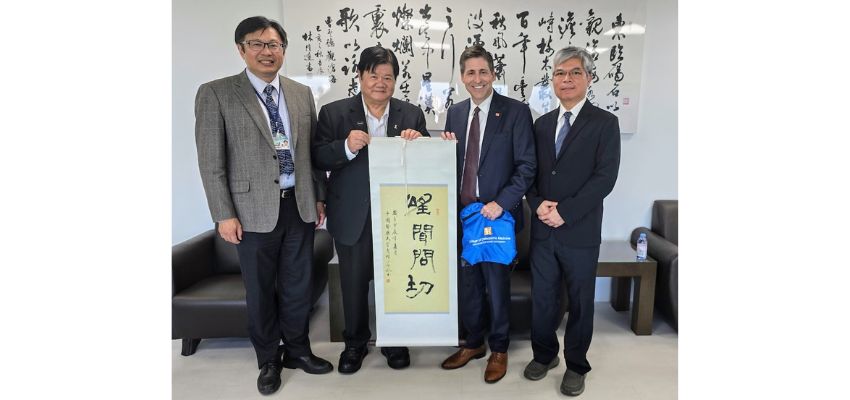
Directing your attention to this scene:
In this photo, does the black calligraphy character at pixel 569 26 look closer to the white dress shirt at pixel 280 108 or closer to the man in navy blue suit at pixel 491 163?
the man in navy blue suit at pixel 491 163

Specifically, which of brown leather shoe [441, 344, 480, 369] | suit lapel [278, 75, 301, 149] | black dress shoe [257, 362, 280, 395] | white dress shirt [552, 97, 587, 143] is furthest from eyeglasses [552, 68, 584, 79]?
black dress shoe [257, 362, 280, 395]

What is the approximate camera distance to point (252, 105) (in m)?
2.14

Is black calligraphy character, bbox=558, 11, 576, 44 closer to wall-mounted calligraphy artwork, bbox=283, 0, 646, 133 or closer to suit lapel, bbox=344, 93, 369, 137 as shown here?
wall-mounted calligraphy artwork, bbox=283, 0, 646, 133

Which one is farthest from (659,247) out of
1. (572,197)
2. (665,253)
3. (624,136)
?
(572,197)

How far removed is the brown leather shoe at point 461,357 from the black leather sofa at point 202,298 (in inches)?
34.2

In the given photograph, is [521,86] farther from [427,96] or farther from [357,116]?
[357,116]

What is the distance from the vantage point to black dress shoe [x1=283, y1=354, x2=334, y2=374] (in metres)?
2.49

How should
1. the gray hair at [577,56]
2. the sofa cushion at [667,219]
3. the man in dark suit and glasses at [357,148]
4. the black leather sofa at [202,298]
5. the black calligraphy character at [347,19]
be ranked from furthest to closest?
the sofa cushion at [667,219] < the black calligraphy character at [347,19] < the black leather sofa at [202,298] < the man in dark suit and glasses at [357,148] < the gray hair at [577,56]

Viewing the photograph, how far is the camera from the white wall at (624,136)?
10.7 feet

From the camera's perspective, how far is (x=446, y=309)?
2246 mm

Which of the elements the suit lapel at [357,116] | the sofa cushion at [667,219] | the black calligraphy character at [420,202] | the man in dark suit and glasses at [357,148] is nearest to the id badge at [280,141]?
the man in dark suit and glasses at [357,148]

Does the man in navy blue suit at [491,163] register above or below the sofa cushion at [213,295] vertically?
above

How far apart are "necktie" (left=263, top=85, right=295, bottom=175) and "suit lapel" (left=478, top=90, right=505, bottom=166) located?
895 mm

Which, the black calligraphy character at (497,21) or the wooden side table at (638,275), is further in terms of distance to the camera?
the black calligraphy character at (497,21)
